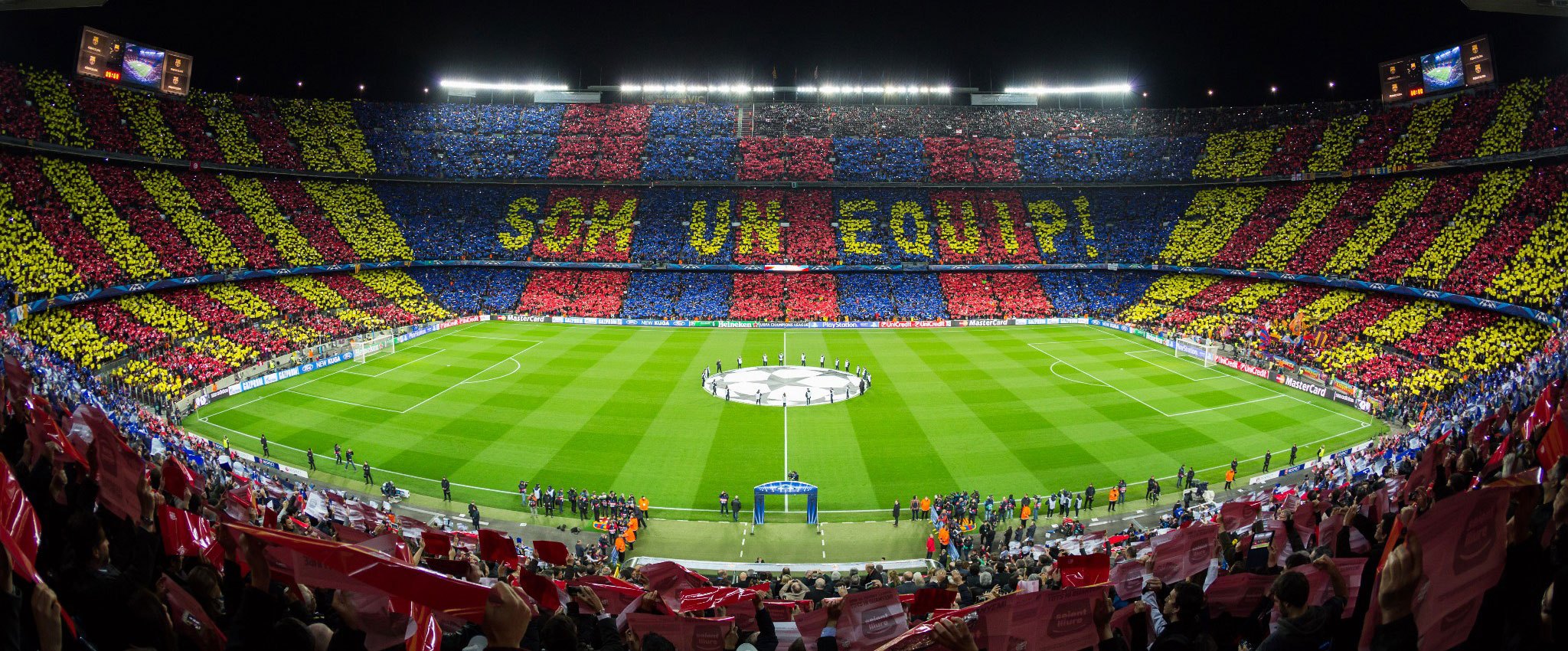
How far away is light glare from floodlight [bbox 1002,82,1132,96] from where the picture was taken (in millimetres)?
82438

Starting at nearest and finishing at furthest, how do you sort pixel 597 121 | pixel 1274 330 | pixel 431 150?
1. pixel 1274 330
2. pixel 431 150
3. pixel 597 121

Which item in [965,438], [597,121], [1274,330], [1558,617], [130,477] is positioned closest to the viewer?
[1558,617]

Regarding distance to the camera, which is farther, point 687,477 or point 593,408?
point 593,408

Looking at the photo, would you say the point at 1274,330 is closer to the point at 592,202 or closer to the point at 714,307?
the point at 714,307

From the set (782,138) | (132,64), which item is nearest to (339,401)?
(132,64)

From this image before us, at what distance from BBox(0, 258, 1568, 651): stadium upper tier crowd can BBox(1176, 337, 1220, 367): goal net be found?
34.9m

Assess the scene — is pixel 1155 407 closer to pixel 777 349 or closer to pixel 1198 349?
pixel 1198 349

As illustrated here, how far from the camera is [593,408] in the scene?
116ft

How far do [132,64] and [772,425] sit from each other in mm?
57534

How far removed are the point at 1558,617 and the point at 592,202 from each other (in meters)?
78.0

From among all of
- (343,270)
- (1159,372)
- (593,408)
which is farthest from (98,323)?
(1159,372)

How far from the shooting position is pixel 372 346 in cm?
4828

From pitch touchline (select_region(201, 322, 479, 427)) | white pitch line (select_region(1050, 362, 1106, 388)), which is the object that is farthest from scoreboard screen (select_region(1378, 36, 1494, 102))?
pitch touchline (select_region(201, 322, 479, 427))

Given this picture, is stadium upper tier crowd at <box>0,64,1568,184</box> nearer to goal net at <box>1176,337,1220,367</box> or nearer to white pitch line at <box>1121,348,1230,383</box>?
goal net at <box>1176,337,1220,367</box>
